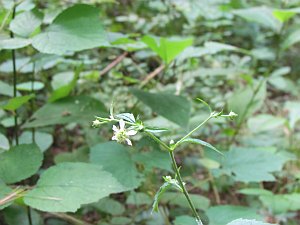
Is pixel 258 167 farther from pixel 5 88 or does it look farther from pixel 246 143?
pixel 5 88

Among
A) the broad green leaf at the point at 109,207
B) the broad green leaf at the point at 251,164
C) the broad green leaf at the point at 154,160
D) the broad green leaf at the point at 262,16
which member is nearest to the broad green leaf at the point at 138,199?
the broad green leaf at the point at 109,207

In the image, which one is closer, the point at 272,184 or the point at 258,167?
the point at 258,167

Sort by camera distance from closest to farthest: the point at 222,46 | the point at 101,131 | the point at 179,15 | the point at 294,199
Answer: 1. the point at 294,199
2. the point at 222,46
3. the point at 101,131
4. the point at 179,15

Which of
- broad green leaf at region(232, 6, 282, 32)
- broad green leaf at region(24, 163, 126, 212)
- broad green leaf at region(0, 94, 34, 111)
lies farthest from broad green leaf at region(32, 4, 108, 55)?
broad green leaf at region(232, 6, 282, 32)

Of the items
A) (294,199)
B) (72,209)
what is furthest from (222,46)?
(72,209)

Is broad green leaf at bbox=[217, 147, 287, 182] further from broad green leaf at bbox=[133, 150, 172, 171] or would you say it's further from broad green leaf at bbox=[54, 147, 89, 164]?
broad green leaf at bbox=[54, 147, 89, 164]

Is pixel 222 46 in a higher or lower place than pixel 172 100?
higher
